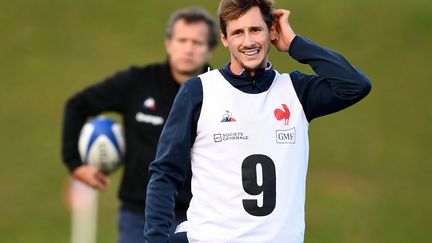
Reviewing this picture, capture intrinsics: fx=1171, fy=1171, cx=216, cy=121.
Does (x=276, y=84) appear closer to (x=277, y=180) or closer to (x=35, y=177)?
(x=277, y=180)

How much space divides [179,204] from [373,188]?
24.9ft

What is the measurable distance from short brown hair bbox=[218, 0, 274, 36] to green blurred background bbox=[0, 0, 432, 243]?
726 centimetres

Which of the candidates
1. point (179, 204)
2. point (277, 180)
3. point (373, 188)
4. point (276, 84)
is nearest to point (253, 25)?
point (276, 84)

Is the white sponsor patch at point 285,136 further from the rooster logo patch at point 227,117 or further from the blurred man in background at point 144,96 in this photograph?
the blurred man in background at point 144,96

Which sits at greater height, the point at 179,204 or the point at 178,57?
the point at 178,57

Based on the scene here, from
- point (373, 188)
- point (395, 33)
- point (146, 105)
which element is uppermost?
point (395, 33)

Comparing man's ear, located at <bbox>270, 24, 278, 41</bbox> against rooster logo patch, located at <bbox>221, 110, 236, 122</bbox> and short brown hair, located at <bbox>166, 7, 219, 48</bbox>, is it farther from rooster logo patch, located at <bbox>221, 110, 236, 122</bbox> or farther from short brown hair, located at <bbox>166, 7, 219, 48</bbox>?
short brown hair, located at <bbox>166, 7, 219, 48</bbox>

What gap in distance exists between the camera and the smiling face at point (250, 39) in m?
4.85

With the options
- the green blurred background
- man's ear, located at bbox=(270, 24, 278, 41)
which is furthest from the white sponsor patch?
the green blurred background

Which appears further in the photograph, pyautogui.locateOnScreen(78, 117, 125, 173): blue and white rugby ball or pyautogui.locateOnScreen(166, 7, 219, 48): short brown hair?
pyautogui.locateOnScreen(78, 117, 125, 173): blue and white rugby ball

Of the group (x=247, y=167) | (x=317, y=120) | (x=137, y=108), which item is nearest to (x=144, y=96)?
(x=137, y=108)

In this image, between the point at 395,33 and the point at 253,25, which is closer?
the point at 253,25

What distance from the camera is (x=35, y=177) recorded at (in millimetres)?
14195

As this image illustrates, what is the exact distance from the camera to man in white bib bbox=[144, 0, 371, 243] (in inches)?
188
